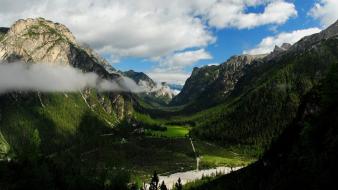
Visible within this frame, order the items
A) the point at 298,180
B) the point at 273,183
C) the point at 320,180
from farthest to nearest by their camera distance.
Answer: the point at 273,183
the point at 298,180
the point at 320,180

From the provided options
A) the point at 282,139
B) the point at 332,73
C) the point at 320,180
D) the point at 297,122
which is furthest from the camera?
the point at 282,139

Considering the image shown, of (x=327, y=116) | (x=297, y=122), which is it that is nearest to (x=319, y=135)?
(x=327, y=116)

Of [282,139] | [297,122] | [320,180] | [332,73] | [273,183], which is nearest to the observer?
[320,180]

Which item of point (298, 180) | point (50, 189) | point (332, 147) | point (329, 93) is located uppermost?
point (329, 93)

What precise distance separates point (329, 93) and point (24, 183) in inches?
4735

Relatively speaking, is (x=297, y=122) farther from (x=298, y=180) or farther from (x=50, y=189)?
(x=50, y=189)

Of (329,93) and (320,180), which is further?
(329,93)

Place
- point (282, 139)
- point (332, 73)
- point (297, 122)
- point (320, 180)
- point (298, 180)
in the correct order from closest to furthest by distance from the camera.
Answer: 1. point (320, 180)
2. point (298, 180)
3. point (332, 73)
4. point (297, 122)
5. point (282, 139)

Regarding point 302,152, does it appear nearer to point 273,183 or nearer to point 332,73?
point 273,183

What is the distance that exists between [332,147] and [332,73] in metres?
29.1

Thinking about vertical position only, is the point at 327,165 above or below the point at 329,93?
below

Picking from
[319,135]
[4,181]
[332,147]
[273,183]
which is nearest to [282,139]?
[273,183]

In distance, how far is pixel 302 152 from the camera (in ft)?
468

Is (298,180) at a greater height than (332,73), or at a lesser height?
lesser
